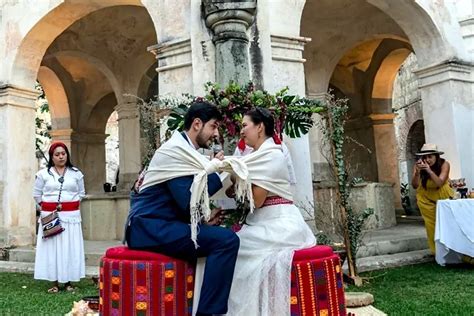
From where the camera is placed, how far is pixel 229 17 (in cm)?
621

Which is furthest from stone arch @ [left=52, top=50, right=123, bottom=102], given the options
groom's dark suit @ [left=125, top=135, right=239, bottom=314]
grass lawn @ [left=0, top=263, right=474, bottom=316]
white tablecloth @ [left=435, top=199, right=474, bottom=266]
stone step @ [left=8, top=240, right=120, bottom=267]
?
groom's dark suit @ [left=125, top=135, right=239, bottom=314]

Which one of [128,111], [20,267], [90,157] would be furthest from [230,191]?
[90,157]

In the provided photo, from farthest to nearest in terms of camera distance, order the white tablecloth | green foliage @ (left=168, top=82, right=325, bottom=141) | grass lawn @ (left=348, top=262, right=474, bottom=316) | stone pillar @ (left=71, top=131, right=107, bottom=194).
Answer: stone pillar @ (left=71, top=131, right=107, bottom=194)
the white tablecloth
green foliage @ (left=168, top=82, right=325, bottom=141)
grass lawn @ (left=348, top=262, right=474, bottom=316)

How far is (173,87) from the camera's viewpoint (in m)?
6.90

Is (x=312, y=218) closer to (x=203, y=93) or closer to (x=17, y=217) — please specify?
(x=203, y=93)

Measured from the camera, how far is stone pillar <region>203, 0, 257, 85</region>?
20.3ft

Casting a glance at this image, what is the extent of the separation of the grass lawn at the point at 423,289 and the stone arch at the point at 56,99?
11.5 m

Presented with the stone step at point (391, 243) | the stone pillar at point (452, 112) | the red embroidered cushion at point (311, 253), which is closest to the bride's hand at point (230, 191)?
the red embroidered cushion at point (311, 253)

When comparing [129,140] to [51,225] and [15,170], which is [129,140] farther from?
[51,225]

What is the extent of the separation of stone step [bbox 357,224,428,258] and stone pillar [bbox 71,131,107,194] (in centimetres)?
Answer: 983

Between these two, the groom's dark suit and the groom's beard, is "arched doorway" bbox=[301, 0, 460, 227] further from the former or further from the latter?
the groom's dark suit

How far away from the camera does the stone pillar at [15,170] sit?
8.41m

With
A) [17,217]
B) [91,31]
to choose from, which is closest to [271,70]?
[17,217]

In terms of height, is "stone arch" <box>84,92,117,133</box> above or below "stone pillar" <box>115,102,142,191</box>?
above
